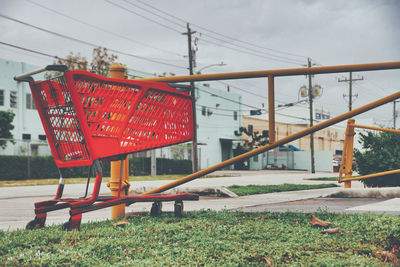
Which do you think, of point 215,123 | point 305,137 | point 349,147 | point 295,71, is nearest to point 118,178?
point 295,71

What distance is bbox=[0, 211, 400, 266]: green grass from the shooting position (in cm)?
317

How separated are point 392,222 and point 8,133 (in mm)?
27778

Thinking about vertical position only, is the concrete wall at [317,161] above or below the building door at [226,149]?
below

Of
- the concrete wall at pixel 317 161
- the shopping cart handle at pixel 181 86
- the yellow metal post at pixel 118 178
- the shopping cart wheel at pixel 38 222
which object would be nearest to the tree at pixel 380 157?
the shopping cart handle at pixel 181 86

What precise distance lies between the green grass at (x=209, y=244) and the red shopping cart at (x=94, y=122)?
375 millimetres

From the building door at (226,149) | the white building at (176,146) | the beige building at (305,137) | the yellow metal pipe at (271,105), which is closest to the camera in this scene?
the yellow metal pipe at (271,105)

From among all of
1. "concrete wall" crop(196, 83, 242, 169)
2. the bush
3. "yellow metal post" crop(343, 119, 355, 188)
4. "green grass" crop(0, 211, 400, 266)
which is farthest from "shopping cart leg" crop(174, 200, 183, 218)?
"concrete wall" crop(196, 83, 242, 169)

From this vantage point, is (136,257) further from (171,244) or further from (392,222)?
(392,222)

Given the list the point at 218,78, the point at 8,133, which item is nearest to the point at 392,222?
the point at 218,78

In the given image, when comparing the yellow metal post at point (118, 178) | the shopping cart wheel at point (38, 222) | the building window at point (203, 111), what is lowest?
the shopping cart wheel at point (38, 222)

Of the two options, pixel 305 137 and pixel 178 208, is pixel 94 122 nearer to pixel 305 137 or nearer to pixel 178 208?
pixel 178 208

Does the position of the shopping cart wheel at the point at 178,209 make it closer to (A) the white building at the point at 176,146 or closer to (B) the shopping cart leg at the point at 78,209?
(B) the shopping cart leg at the point at 78,209

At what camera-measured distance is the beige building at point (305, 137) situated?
2360 inches

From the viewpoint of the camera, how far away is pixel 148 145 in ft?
16.9
